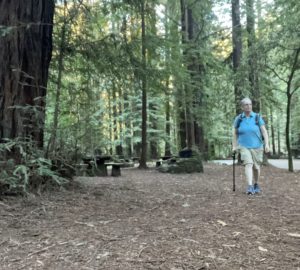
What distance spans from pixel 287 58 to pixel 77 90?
300 inches

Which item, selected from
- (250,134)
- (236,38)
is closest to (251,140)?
(250,134)

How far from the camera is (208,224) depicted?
15.7ft

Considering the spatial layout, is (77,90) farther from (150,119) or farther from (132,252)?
(150,119)

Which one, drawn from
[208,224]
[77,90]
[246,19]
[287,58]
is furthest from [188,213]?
[246,19]

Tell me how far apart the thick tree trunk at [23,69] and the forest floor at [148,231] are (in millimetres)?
1154

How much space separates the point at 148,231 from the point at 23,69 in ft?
12.2

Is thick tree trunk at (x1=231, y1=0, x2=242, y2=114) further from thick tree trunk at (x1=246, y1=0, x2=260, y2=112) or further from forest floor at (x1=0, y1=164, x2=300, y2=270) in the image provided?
forest floor at (x1=0, y1=164, x2=300, y2=270)

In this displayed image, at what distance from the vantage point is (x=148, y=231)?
14.6 ft

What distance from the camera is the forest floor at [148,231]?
3545 mm

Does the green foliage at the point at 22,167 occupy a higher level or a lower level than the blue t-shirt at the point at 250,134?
lower

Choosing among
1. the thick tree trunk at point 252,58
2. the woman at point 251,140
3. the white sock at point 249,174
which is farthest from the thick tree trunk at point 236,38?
the white sock at point 249,174

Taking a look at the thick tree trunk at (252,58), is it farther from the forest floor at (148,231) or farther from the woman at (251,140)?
the forest floor at (148,231)

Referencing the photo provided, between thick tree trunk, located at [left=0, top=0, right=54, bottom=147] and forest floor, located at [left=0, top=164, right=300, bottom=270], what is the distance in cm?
115

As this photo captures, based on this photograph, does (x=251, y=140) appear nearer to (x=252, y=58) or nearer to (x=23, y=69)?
(x=23, y=69)
